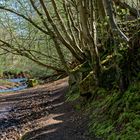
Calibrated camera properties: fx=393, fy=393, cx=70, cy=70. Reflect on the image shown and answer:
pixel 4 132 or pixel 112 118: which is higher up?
pixel 112 118

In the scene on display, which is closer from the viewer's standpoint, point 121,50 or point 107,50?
point 121,50

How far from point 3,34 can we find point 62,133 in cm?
1473

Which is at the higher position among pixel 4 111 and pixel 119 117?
pixel 119 117

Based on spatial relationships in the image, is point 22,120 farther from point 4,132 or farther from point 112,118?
point 112,118

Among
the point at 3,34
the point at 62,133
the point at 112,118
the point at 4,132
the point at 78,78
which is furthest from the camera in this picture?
the point at 3,34

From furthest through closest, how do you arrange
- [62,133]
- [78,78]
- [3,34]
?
[3,34] → [78,78] → [62,133]

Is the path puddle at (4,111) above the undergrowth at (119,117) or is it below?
below

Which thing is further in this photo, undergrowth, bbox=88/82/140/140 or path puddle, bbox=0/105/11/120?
path puddle, bbox=0/105/11/120

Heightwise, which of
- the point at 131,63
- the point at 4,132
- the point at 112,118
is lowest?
the point at 4,132

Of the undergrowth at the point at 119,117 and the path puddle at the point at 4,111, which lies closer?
the undergrowth at the point at 119,117

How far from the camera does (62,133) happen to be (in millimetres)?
10023

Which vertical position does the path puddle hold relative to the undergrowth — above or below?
below

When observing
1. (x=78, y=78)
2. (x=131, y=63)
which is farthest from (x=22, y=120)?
(x=131, y=63)

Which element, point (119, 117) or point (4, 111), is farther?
point (4, 111)
